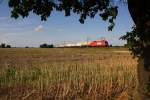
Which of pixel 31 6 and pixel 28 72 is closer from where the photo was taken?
pixel 31 6

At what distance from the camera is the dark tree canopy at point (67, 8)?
988cm

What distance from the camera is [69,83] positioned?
51.8 feet

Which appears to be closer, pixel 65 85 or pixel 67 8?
pixel 67 8

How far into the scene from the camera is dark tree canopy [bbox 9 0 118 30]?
988 cm

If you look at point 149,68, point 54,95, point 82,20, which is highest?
point 82,20

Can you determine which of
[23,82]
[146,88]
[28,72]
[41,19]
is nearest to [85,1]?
[41,19]

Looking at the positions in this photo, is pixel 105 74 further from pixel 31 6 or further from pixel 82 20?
pixel 31 6

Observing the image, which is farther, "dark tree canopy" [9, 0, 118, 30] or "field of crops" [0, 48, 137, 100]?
"field of crops" [0, 48, 137, 100]

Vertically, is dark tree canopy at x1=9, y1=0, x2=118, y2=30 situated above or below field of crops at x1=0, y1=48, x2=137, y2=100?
above

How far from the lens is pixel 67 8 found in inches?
411

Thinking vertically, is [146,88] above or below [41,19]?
below

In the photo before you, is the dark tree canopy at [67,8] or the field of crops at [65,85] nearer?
the dark tree canopy at [67,8]

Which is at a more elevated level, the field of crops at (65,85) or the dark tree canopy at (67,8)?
the dark tree canopy at (67,8)

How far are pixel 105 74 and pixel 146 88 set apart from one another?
8167mm
